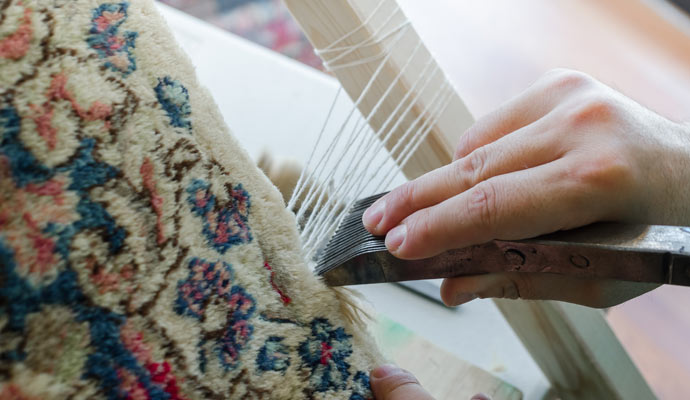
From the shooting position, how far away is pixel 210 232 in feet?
1.69

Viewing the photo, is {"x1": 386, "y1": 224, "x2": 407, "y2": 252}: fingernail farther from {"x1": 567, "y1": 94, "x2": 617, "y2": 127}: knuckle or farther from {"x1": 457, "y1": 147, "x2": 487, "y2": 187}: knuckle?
{"x1": 567, "y1": 94, "x2": 617, "y2": 127}: knuckle

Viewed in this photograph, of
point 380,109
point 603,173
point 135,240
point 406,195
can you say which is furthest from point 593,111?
point 135,240

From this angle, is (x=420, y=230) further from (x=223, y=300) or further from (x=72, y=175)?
(x=72, y=175)

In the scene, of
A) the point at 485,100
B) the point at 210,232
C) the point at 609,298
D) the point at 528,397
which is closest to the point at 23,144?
the point at 210,232

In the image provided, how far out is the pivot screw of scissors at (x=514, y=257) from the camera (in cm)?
52

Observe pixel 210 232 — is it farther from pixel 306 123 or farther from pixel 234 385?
pixel 306 123

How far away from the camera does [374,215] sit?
1.95 ft

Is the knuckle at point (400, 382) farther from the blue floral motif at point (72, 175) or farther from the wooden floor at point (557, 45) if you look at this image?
the wooden floor at point (557, 45)

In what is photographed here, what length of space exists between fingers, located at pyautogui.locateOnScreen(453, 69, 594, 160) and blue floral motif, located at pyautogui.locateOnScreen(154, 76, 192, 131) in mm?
322

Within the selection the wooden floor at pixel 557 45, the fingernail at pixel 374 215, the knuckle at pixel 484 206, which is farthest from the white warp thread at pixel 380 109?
the wooden floor at pixel 557 45

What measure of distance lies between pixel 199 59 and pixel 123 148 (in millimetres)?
938

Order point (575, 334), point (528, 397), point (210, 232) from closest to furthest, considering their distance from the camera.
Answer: point (210, 232) → point (575, 334) → point (528, 397)

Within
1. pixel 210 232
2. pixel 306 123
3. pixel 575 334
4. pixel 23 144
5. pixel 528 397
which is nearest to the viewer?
pixel 23 144

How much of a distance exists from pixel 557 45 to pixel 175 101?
1.68m
